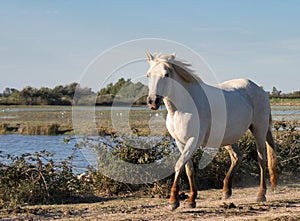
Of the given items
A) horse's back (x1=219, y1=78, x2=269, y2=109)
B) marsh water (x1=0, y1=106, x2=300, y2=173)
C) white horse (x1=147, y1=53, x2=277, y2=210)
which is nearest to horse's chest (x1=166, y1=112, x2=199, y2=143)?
white horse (x1=147, y1=53, x2=277, y2=210)

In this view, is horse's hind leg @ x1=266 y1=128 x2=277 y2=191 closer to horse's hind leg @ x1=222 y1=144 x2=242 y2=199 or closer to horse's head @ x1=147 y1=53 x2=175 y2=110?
horse's hind leg @ x1=222 y1=144 x2=242 y2=199

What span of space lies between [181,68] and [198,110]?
639 millimetres

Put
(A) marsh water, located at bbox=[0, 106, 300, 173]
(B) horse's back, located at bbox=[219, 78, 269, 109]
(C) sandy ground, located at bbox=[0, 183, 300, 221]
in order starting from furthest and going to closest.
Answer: (A) marsh water, located at bbox=[0, 106, 300, 173]
(B) horse's back, located at bbox=[219, 78, 269, 109]
(C) sandy ground, located at bbox=[0, 183, 300, 221]

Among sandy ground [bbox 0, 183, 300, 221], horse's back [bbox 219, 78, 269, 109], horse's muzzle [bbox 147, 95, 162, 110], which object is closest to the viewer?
horse's muzzle [bbox 147, 95, 162, 110]

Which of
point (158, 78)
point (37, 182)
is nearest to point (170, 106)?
point (158, 78)

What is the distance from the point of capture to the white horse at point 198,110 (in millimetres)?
6032

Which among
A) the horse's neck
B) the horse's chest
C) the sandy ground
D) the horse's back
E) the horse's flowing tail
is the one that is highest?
→ the horse's back

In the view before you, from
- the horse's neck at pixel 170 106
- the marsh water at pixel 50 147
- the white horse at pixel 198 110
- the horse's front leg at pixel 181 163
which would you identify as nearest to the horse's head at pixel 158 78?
the white horse at pixel 198 110

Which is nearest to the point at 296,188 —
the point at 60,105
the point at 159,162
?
the point at 159,162

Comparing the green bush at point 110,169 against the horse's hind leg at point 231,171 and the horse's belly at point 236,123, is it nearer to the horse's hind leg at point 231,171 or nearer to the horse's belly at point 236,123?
the horse's hind leg at point 231,171

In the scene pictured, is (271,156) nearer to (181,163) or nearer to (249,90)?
(249,90)

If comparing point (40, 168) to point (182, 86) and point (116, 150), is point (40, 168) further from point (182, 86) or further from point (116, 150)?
point (182, 86)

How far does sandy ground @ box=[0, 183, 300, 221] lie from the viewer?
19.4 feet

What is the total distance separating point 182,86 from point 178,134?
69 cm
